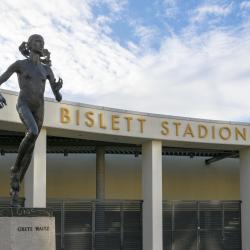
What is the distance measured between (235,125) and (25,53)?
522 inches

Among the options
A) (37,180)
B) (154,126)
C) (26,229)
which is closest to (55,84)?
(26,229)

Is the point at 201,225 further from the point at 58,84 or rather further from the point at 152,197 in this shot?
the point at 58,84

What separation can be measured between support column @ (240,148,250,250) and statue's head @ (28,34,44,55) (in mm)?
14311

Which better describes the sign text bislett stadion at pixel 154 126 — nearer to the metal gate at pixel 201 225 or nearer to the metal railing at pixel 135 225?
the metal railing at pixel 135 225

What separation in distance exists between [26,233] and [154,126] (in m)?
11.7

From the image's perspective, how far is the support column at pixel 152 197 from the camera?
18.5m

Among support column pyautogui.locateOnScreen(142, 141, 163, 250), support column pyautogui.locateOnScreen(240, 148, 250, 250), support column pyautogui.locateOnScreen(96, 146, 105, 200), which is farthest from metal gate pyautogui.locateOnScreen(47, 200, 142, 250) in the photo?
support column pyautogui.locateOnScreen(240, 148, 250, 250)

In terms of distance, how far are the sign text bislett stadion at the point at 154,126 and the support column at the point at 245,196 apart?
1027 millimetres

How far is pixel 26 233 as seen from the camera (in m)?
7.30

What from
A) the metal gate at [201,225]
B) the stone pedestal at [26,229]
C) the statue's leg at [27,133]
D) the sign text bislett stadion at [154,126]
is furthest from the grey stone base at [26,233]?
the metal gate at [201,225]

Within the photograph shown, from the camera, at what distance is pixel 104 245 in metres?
Result: 19.2

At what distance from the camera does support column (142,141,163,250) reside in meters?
18.5

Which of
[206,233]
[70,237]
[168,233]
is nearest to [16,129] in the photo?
[70,237]

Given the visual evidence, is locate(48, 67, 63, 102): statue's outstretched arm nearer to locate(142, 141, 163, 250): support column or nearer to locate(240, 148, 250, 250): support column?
locate(142, 141, 163, 250): support column
